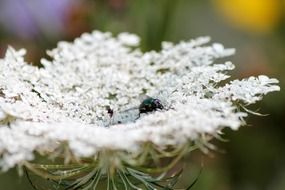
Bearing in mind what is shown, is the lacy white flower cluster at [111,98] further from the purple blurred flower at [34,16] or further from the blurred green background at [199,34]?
the purple blurred flower at [34,16]

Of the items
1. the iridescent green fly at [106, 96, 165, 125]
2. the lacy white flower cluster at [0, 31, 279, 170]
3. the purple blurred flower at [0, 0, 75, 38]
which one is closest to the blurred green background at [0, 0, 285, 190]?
the purple blurred flower at [0, 0, 75, 38]

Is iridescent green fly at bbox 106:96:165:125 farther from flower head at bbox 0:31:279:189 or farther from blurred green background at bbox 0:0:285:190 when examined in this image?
blurred green background at bbox 0:0:285:190

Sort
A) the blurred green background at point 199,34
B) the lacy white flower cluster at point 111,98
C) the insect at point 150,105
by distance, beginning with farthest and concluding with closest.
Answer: the blurred green background at point 199,34 < the insect at point 150,105 < the lacy white flower cluster at point 111,98

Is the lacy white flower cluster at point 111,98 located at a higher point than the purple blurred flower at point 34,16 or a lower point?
lower

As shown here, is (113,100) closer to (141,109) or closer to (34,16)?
(141,109)

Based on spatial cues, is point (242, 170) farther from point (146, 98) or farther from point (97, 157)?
point (97, 157)

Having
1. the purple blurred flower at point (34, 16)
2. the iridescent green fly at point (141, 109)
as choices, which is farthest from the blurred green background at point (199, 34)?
the iridescent green fly at point (141, 109)

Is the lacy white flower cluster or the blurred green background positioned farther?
the blurred green background
